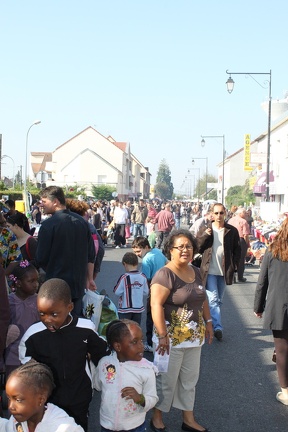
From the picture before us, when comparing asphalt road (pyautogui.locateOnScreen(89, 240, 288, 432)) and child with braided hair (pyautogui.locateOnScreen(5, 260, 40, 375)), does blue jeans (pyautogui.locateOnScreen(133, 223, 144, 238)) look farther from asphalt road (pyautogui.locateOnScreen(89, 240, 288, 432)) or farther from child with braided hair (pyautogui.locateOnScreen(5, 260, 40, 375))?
child with braided hair (pyautogui.locateOnScreen(5, 260, 40, 375))

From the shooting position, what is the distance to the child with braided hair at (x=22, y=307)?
17.6ft

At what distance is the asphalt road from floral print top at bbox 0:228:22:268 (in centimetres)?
184

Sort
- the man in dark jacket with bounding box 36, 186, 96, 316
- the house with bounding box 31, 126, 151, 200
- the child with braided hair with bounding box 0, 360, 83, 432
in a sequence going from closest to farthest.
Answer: the child with braided hair with bounding box 0, 360, 83, 432
the man in dark jacket with bounding box 36, 186, 96, 316
the house with bounding box 31, 126, 151, 200

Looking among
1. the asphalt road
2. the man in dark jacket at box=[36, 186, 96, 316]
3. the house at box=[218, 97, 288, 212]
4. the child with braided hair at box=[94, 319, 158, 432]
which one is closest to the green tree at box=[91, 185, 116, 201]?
the house at box=[218, 97, 288, 212]

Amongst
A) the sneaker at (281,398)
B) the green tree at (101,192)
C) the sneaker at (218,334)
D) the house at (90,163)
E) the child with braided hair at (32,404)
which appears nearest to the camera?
the child with braided hair at (32,404)

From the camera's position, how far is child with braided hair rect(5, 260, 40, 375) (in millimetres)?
5355

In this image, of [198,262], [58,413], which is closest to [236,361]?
[198,262]

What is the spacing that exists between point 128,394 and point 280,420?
218 centimetres

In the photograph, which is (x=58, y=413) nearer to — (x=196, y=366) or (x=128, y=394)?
(x=128, y=394)

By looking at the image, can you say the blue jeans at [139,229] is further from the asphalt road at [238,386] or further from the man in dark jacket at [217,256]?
the man in dark jacket at [217,256]

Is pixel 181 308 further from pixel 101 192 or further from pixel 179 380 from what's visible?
pixel 101 192

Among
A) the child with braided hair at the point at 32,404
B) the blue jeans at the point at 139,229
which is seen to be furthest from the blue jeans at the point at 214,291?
the blue jeans at the point at 139,229

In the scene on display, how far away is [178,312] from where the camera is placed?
209 inches

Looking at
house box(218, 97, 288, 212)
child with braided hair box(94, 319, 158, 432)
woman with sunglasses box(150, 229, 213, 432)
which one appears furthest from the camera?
house box(218, 97, 288, 212)
